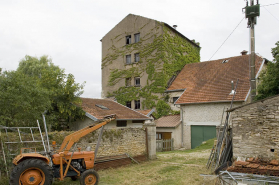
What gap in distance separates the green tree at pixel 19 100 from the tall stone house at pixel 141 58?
14.7m

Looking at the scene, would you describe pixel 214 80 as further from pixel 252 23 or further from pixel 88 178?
pixel 88 178

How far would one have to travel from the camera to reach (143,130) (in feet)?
42.8

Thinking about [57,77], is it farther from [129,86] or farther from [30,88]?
[129,86]

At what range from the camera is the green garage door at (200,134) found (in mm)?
19484

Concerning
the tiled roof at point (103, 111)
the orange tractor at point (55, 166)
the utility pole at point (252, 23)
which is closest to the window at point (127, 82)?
the tiled roof at point (103, 111)

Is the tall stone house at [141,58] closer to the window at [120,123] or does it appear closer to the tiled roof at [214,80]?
the tiled roof at [214,80]

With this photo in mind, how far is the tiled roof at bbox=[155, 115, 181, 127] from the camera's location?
21.3 m

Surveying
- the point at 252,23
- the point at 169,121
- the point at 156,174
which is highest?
the point at 252,23

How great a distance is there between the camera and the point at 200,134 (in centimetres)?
2016

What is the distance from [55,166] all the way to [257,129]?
300 inches

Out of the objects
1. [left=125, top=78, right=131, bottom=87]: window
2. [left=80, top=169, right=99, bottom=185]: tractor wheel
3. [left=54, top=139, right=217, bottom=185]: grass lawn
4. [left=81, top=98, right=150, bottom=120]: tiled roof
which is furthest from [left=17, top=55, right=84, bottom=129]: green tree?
[left=125, top=78, right=131, bottom=87]: window

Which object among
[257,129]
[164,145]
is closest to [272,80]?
[257,129]

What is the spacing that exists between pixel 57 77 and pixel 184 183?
497 inches

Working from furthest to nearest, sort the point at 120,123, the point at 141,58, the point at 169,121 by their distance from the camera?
the point at 141,58
the point at 169,121
the point at 120,123
